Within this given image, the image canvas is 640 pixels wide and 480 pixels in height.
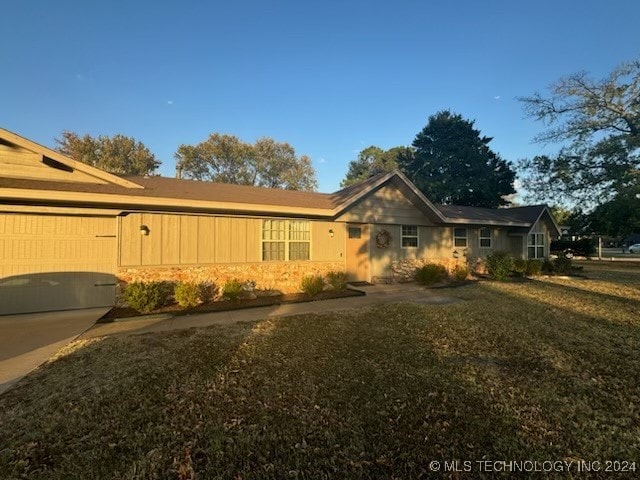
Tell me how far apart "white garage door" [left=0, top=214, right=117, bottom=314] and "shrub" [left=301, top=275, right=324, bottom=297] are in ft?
15.9

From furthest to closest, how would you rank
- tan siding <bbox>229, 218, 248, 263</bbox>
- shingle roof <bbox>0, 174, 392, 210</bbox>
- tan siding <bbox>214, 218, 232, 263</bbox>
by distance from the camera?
tan siding <bbox>229, 218, 248, 263</bbox> < tan siding <bbox>214, 218, 232, 263</bbox> < shingle roof <bbox>0, 174, 392, 210</bbox>

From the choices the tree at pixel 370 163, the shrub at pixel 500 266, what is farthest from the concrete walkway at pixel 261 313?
the tree at pixel 370 163

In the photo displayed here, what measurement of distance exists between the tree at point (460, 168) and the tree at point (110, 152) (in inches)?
1058

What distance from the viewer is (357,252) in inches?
427

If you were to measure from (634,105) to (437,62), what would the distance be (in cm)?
1377

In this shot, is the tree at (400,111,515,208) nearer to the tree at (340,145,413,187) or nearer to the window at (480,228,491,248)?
the tree at (340,145,413,187)

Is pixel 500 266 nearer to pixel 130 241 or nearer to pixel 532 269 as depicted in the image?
pixel 532 269

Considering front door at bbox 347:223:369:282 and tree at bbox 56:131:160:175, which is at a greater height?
tree at bbox 56:131:160:175

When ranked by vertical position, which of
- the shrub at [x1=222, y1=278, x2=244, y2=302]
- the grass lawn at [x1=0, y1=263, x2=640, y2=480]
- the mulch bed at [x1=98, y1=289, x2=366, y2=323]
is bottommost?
the grass lawn at [x1=0, y1=263, x2=640, y2=480]

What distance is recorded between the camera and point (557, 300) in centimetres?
780

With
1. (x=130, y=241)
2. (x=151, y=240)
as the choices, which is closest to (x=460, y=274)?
(x=151, y=240)

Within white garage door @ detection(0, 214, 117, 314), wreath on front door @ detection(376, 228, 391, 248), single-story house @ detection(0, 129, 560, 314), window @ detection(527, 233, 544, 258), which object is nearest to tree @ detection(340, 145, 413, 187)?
window @ detection(527, 233, 544, 258)

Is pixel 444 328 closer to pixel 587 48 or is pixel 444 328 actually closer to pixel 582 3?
pixel 582 3

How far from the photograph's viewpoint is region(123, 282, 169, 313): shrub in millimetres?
6527
